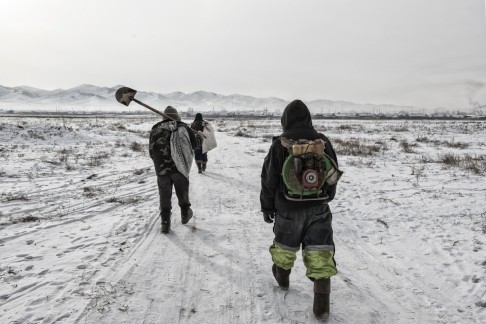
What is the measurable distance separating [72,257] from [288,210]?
127 inches

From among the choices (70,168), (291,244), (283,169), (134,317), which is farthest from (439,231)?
(70,168)

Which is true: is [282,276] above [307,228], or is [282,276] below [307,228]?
below

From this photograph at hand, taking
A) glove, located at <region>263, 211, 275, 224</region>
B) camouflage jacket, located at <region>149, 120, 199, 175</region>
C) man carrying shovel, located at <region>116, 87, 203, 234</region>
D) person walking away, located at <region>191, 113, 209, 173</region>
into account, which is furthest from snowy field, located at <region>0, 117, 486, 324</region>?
person walking away, located at <region>191, 113, 209, 173</region>

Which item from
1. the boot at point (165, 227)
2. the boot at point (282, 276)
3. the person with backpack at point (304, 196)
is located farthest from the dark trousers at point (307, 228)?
the boot at point (165, 227)

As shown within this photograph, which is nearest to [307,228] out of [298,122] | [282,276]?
[282,276]

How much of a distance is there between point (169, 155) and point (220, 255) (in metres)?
1.89

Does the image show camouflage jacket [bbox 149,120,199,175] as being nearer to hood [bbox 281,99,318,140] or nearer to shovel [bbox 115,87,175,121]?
shovel [bbox 115,87,175,121]

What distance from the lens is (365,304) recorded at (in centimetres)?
347

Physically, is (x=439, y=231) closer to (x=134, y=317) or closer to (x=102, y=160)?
(x=134, y=317)

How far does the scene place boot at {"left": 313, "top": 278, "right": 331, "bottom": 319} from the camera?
316 cm

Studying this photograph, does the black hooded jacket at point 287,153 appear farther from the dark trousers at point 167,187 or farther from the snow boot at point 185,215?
the snow boot at point 185,215

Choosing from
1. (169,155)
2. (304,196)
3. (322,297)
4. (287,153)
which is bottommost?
(322,297)

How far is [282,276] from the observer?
367 centimetres

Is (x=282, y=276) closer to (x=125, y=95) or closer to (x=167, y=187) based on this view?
(x=167, y=187)
